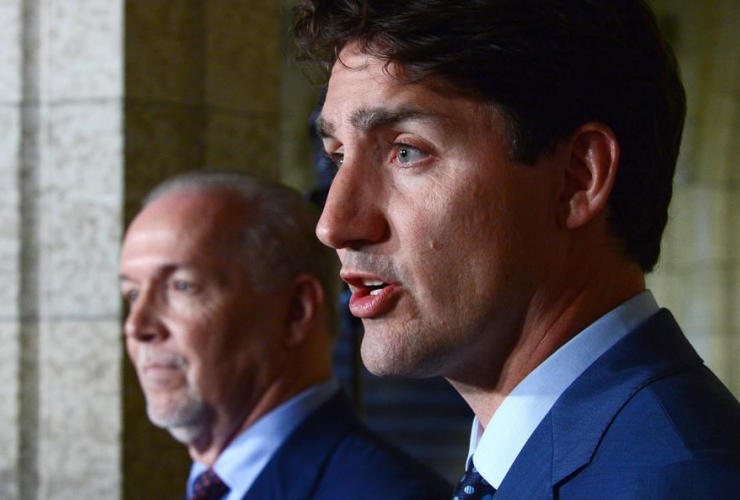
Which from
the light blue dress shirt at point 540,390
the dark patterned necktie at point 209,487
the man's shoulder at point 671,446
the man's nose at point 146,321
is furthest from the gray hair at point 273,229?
the man's shoulder at point 671,446

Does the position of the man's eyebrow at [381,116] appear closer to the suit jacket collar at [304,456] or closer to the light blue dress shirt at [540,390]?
the light blue dress shirt at [540,390]

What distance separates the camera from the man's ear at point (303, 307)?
2990 millimetres

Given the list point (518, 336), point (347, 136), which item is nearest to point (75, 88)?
point (347, 136)

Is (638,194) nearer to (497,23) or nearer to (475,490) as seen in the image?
(497,23)

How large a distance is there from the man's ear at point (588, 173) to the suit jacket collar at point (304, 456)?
46.0 inches

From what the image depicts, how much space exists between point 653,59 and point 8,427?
7.93 feet

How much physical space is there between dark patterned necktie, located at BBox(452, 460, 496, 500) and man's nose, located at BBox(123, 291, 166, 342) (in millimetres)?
1419

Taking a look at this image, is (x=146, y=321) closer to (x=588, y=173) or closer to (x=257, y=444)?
(x=257, y=444)

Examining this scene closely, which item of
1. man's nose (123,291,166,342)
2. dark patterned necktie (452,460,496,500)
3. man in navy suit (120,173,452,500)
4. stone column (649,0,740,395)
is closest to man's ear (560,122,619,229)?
dark patterned necktie (452,460,496,500)

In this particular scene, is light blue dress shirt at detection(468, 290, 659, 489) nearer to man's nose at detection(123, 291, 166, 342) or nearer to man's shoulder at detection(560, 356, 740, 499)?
man's shoulder at detection(560, 356, 740, 499)

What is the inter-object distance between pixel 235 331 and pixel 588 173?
1450mm

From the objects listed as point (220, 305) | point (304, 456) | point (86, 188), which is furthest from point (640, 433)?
point (86, 188)

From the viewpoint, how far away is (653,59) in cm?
174

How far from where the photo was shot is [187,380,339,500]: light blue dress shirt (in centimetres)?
278
